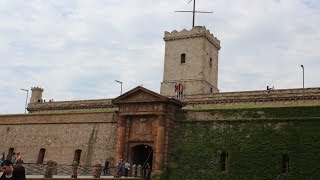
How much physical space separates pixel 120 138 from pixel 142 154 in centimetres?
231

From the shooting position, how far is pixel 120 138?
3181cm

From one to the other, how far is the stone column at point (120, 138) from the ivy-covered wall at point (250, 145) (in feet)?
12.9

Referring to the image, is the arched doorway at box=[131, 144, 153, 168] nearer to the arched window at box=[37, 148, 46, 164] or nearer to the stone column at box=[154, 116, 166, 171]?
the stone column at box=[154, 116, 166, 171]

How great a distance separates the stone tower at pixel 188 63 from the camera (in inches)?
1842

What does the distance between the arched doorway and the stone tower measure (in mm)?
14002

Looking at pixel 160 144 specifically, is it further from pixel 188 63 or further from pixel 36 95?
pixel 36 95

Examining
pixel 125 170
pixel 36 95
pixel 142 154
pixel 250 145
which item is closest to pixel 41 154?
pixel 142 154

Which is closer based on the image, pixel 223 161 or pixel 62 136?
→ pixel 223 161

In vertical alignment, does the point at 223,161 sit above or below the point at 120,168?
above

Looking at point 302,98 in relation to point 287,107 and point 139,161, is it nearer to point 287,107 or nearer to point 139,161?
point 287,107

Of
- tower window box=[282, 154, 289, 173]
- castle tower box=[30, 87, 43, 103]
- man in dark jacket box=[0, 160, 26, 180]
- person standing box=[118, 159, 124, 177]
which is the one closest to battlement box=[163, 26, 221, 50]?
castle tower box=[30, 87, 43, 103]

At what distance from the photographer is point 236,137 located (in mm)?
28031

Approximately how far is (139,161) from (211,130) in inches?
257

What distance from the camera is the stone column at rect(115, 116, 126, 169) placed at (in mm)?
31531
